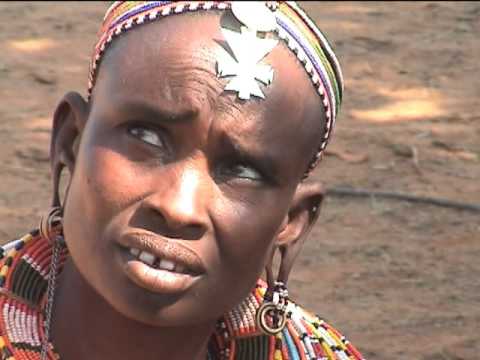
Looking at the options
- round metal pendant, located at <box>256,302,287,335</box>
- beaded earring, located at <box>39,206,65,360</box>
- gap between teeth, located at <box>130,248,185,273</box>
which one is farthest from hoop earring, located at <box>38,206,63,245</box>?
round metal pendant, located at <box>256,302,287,335</box>

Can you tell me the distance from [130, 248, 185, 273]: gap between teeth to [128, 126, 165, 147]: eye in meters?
0.23

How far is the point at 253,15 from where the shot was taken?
2.62m

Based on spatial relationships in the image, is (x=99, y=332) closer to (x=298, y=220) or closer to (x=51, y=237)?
(x=51, y=237)

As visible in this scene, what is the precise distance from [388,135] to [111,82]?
3.84 meters

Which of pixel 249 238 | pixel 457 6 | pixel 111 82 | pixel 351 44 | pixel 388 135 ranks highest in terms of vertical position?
pixel 457 6

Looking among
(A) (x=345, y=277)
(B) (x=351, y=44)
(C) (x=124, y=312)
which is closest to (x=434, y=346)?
(A) (x=345, y=277)

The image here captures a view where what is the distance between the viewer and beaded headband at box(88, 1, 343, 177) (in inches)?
103

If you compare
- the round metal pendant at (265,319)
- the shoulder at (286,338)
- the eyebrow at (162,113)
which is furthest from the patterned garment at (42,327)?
the eyebrow at (162,113)

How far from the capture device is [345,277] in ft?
16.5

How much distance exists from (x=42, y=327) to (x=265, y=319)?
52 cm

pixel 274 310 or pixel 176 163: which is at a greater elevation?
pixel 176 163

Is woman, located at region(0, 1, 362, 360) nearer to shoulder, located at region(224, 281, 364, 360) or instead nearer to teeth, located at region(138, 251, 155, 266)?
teeth, located at region(138, 251, 155, 266)

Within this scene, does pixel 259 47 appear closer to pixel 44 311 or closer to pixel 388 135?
pixel 44 311

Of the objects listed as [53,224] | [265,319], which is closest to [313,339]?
[265,319]
